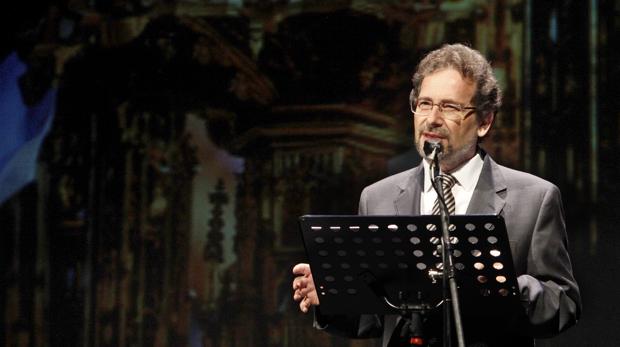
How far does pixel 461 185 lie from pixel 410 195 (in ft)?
0.52

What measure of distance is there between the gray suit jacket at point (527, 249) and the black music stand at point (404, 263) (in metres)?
0.17

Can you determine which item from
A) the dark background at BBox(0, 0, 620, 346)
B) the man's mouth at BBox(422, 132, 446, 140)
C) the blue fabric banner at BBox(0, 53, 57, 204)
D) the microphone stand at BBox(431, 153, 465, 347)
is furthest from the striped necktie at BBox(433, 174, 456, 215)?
the blue fabric banner at BBox(0, 53, 57, 204)

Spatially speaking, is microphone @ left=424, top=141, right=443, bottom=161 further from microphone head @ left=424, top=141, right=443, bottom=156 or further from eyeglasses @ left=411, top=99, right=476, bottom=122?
eyeglasses @ left=411, top=99, right=476, bottom=122

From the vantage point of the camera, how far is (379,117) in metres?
4.94

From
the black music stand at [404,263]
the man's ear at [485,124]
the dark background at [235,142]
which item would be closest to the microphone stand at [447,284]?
the black music stand at [404,263]

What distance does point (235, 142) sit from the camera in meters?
5.08

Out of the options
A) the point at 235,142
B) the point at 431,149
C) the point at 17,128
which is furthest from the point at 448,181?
the point at 17,128

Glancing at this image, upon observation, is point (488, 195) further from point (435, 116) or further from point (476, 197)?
point (435, 116)

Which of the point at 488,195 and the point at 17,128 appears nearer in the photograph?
the point at 488,195

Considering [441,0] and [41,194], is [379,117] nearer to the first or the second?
[441,0]

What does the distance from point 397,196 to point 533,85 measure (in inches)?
74.4

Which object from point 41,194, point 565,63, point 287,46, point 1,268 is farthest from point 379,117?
point 1,268

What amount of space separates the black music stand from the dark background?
7.32 ft

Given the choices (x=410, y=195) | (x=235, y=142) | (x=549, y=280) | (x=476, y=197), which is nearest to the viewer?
(x=549, y=280)
